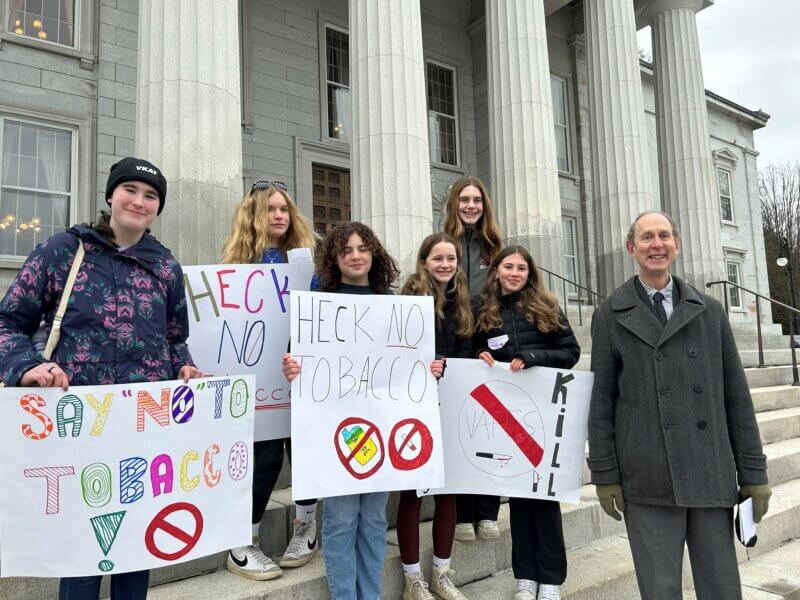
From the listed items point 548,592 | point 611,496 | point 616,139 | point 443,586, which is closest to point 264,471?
point 443,586

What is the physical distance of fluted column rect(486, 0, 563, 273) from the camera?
9312 mm

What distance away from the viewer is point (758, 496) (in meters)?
2.47

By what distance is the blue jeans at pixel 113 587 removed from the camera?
2.18 meters

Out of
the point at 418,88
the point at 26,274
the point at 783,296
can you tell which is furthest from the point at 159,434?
the point at 783,296

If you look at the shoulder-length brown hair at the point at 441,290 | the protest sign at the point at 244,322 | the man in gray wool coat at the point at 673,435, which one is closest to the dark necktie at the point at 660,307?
the man in gray wool coat at the point at 673,435

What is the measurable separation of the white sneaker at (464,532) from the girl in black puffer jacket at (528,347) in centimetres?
36

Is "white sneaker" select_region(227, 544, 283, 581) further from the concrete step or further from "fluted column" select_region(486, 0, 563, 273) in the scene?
"fluted column" select_region(486, 0, 563, 273)

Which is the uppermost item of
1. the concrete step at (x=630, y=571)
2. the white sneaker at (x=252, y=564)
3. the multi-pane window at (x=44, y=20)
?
the multi-pane window at (x=44, y=20)

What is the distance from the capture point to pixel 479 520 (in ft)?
12.3

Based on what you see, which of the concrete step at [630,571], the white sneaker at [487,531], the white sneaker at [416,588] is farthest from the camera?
the white sneaker at [487,531]

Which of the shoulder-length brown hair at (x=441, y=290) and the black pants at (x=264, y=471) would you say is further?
the shoulder-length brown hair at (x=441, y=290)

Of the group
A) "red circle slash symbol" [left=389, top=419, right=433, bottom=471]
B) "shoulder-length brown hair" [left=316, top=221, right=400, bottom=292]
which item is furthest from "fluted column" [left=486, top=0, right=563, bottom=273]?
"red circle slash symbol" [left=389, top=419, right=433, bottom=471]

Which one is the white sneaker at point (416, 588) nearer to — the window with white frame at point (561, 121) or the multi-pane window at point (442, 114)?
the multi-pane window at point (442, 114)

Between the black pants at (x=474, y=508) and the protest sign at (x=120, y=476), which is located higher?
the protest sign at (x=120, y=476)
